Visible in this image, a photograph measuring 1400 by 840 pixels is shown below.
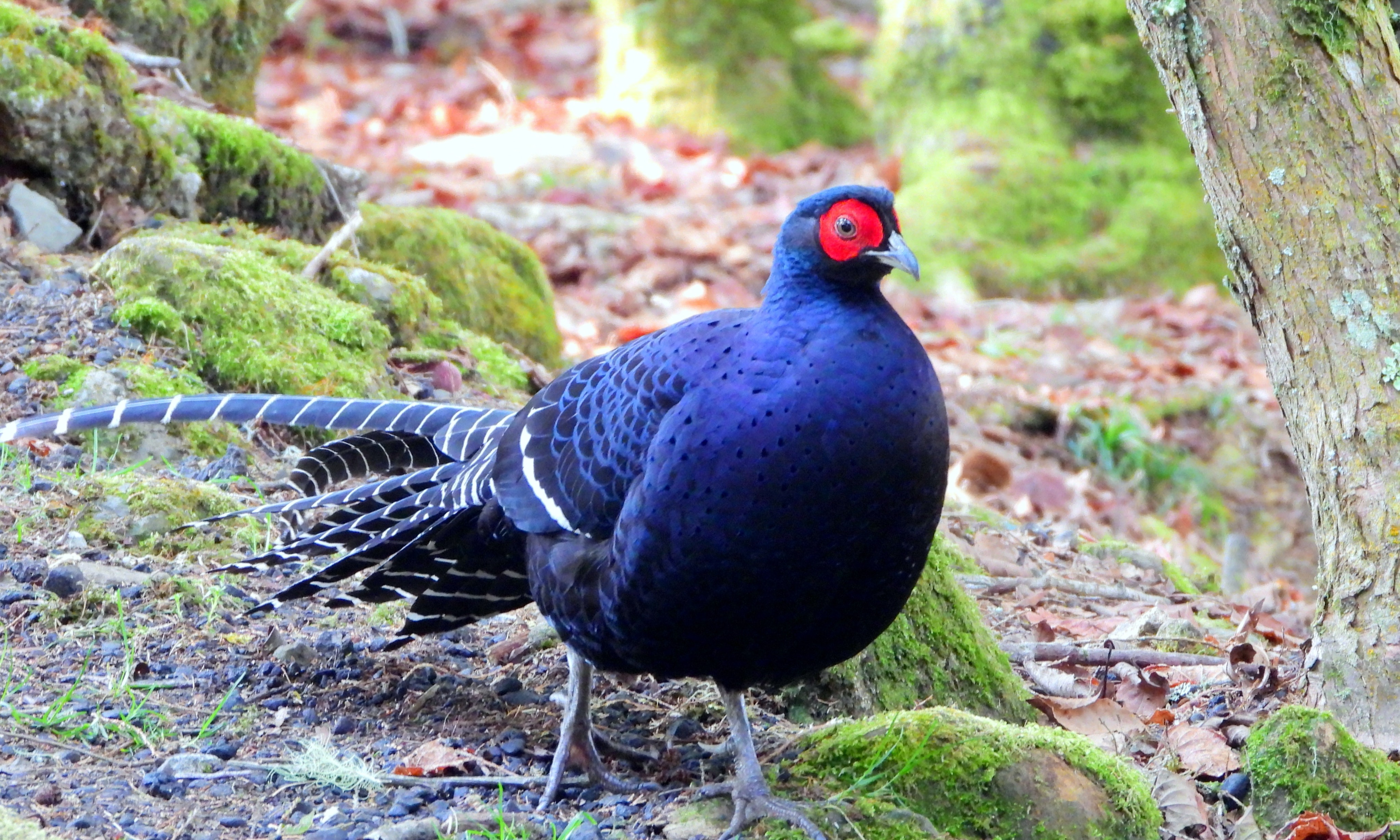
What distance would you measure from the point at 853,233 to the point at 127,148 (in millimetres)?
3755

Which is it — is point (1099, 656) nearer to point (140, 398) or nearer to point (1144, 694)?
point (1144, 694)

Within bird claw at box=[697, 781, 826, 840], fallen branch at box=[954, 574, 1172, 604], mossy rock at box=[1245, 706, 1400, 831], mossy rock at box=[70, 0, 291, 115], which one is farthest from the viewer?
mossy rock at box=[70, 0, 291, 115]

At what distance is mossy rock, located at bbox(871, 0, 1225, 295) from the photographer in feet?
30.8

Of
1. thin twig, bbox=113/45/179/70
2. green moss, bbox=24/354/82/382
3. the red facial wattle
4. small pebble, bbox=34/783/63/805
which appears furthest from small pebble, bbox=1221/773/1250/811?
thin twig, bbox=113/45/179/70

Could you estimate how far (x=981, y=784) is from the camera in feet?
10.1

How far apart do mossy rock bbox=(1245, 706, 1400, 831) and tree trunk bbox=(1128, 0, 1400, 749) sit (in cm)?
28

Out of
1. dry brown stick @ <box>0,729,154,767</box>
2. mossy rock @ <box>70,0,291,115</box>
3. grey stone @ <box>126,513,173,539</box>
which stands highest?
mossy rock @ <box>70,0,291,115</box>

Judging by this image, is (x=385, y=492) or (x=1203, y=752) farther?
(x=385, y=492)

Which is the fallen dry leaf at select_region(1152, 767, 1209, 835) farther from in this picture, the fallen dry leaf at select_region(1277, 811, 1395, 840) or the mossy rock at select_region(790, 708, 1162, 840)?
the fallen dry leaf at select_region(1277, 811, 1395, 840)

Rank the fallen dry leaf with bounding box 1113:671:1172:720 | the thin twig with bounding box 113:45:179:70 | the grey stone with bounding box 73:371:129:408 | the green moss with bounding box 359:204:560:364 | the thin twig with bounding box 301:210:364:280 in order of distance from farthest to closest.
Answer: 1. the green moss with bounding box 359:204:560:364
2. the thin twig with bounding box 113:45:179:70
3. the thin twig with bounding box 301:210:364:280
4. the grey stone with bounding box 73:371:129:408
5. the fallen dry leaf with bounding box 1113:671:1172:720

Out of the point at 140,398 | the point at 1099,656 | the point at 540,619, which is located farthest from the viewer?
the point at 140,398

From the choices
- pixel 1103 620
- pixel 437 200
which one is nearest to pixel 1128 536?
pixel 1103 620

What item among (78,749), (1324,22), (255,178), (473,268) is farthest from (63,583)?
(1324,22)

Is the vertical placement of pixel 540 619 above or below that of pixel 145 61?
below
